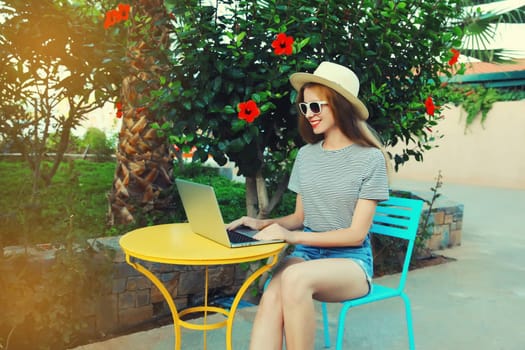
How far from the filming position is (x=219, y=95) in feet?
9.80

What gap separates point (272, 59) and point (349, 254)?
130 cm

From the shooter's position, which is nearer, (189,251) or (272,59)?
(189,251)

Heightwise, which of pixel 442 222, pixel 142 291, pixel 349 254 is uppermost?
pixel 349 254

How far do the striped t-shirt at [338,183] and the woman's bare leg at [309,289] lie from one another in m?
0.25

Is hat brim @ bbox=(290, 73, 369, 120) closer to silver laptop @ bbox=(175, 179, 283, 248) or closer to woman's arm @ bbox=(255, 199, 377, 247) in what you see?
woman's arm @ bbox=(255, 199, 377, 247)

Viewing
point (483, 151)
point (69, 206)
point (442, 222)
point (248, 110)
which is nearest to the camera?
point (248, 110)

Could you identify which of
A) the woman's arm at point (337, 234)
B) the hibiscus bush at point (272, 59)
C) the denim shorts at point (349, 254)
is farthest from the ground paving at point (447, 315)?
the hibiscus bush at point (272, 59)

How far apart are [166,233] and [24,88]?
247 centimetres

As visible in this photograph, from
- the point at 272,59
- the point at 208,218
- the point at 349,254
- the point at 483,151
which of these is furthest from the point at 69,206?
the point at 483,151

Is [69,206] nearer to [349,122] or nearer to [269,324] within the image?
[269,324]

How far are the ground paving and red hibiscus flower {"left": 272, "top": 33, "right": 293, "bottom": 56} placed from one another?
162 cm

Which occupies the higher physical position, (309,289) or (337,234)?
(337,234)

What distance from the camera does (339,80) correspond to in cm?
232

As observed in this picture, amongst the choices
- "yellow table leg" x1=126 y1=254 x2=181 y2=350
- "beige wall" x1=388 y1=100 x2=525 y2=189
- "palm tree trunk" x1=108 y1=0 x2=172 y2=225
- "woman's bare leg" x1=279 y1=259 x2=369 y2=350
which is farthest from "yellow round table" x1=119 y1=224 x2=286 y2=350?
"beige wall" x1=388 y1=100 x2=525 y2=189
